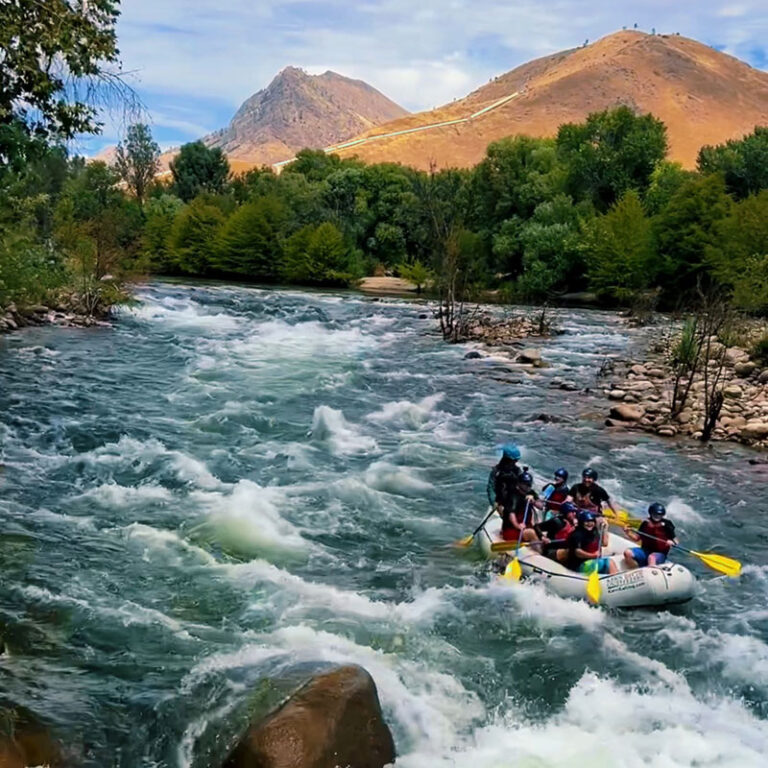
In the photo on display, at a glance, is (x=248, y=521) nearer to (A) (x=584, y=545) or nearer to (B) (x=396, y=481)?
(B) (x=396, y=481)

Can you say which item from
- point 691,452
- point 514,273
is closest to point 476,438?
point 691,452

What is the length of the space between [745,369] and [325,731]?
59.5 ft

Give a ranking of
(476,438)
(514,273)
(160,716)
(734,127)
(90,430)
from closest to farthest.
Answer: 1. (160,716)
2. (90,430)
3. (476,438)
4. (514,273)
5. (734,127)

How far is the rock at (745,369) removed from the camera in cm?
2044

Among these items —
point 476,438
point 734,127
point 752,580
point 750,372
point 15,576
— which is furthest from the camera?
point 734,127

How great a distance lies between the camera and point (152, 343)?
2505cm

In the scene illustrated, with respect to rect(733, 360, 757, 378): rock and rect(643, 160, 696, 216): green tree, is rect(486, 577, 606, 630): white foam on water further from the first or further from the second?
rect(643, 160, 696, 216): green tree

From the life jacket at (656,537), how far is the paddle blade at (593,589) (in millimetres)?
1029

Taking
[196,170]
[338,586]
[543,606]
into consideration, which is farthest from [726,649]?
[196,170]

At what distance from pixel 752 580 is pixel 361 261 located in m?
49.9

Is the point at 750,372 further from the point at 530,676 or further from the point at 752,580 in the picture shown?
the point at 530,676

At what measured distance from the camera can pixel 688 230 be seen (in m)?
41.1

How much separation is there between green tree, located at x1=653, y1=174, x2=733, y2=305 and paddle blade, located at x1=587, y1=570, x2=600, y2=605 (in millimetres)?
33753

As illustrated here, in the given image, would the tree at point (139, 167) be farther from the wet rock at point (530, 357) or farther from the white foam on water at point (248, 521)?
the white foam on water at point (248, 521)
